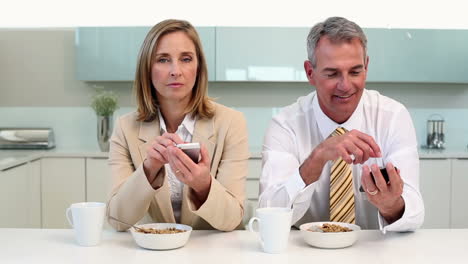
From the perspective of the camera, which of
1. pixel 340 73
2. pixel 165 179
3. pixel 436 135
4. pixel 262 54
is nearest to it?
pixel 165 179

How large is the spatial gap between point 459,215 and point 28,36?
12.0 ft

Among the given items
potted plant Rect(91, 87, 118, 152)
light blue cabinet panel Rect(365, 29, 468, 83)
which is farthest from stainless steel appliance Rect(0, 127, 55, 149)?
light blue cabinet panel Rect(365, 29, 468, 83)

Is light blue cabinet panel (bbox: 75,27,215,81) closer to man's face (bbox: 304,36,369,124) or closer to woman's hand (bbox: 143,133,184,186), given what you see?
man's face (bbox: 304,36,369,124)

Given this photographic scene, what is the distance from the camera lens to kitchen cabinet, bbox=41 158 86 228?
435cm

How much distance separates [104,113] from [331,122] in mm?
2637

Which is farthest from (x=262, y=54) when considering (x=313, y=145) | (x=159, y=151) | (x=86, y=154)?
(x=159, y=151)

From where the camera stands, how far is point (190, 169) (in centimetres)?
176

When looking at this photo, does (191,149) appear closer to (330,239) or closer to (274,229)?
(274,229)

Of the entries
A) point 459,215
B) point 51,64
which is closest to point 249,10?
point 51,64

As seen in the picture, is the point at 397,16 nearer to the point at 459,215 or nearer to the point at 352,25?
the point at 459,215

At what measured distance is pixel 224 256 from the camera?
5.21 feet

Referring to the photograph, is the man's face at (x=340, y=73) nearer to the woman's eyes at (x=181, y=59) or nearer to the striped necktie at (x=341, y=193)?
the striped necktie at (x=341, y=193)

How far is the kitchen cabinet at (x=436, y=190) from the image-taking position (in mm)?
4340

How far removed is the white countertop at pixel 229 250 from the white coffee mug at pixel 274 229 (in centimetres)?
2
